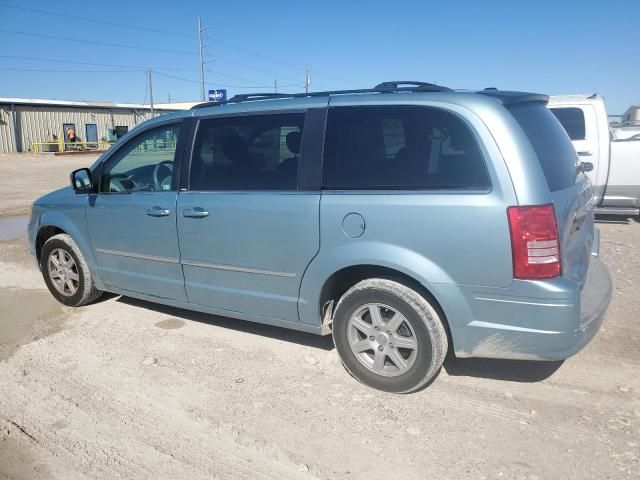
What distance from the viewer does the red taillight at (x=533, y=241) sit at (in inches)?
110

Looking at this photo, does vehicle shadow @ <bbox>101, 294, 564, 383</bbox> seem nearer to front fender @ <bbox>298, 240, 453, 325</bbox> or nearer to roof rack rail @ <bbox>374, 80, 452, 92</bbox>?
front fender @ <bbox>298, 240, 453, 325</bbox>

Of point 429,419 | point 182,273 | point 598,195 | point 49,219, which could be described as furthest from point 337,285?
point 598,195

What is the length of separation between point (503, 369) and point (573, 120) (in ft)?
19.3

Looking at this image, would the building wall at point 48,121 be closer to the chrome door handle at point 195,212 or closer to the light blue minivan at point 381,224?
the light blue minivan at point 381,224

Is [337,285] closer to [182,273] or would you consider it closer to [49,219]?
[182,273]

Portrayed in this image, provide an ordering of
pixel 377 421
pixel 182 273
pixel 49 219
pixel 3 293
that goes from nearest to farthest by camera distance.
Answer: pixel 377 421
pixel 182 273
pixel 49 219
pixel 3 293

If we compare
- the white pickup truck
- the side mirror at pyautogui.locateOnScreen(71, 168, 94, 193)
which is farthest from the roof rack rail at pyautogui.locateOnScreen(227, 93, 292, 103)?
the white pickup truck

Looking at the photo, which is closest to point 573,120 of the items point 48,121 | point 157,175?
point 157,175

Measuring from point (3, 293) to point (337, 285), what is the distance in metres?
3.99

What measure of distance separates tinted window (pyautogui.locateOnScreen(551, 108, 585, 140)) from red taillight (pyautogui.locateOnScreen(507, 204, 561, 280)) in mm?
6067

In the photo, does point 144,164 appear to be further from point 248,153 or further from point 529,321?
point 529,321

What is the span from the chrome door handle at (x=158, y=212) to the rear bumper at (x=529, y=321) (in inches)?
88.9

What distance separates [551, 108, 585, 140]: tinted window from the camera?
8070 millimetres

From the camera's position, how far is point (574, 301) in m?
2.84
